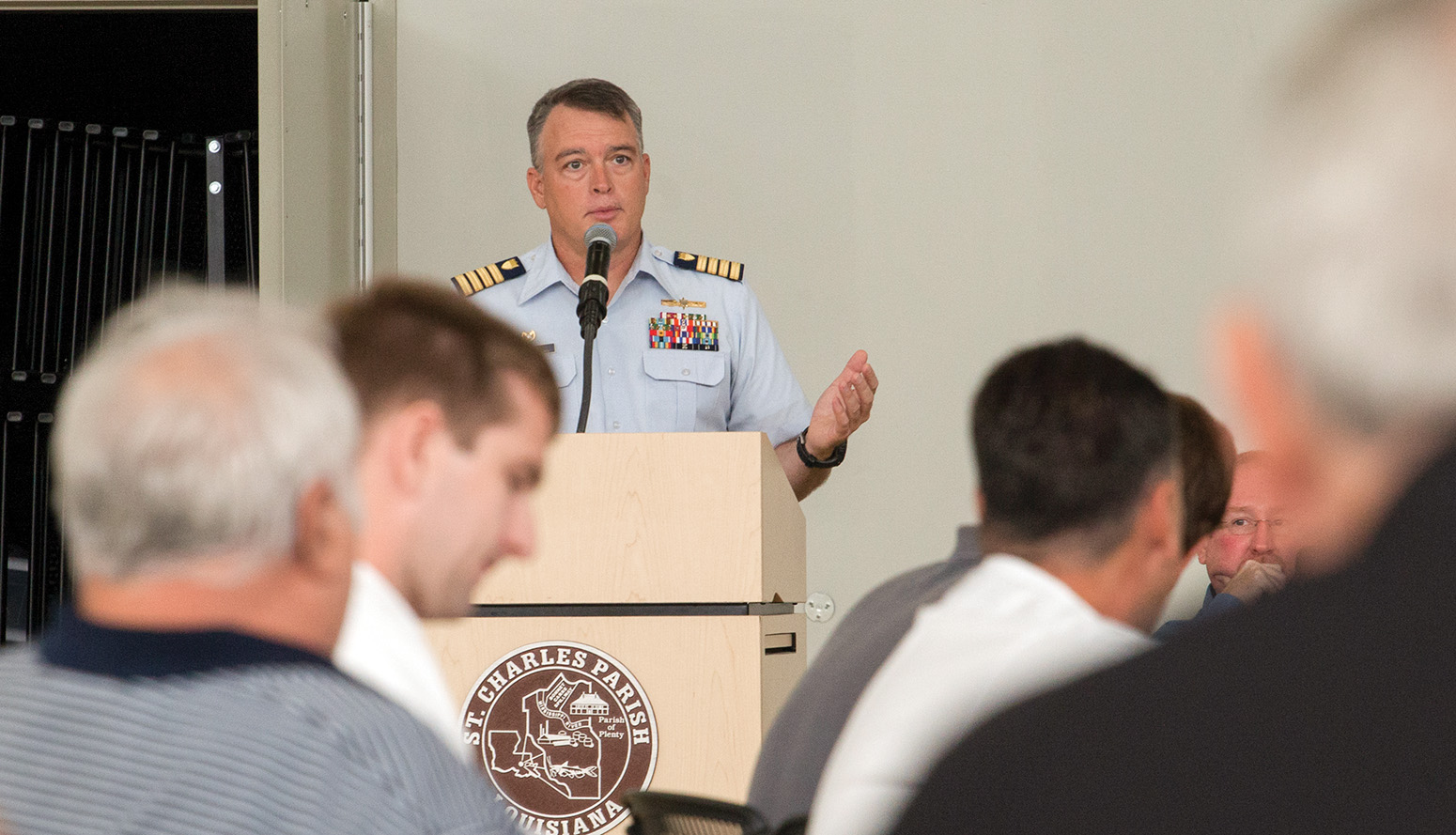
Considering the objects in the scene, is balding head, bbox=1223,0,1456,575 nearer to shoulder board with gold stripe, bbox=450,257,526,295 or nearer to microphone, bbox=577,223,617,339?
microphone, bbox=577,223,617,339

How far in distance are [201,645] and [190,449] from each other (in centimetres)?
10

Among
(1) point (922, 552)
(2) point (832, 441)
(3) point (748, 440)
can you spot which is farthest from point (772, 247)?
(3) point (748, 440)

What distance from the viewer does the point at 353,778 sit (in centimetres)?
75

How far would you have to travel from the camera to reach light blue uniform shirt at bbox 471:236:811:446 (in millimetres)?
2811

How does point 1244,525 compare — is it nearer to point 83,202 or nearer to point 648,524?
point 648,524

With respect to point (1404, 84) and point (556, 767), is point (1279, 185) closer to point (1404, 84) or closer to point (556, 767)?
point (1404, 84)

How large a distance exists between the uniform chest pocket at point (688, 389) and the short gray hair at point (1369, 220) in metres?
2.27

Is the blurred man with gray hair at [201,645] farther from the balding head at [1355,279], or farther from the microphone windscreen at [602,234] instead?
the microphone windscreen at [602,234]

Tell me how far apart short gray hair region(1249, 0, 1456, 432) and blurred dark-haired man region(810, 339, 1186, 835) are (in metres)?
0.51

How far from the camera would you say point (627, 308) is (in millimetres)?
2957

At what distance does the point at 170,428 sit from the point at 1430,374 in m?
0.59

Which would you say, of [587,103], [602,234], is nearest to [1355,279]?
[602,234]

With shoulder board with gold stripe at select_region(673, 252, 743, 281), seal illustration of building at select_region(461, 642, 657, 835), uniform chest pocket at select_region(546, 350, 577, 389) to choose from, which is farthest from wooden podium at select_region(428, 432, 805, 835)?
shoulder board with gold stripe at select_region(673, 252, 743, 281)

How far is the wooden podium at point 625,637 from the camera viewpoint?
176 cm
